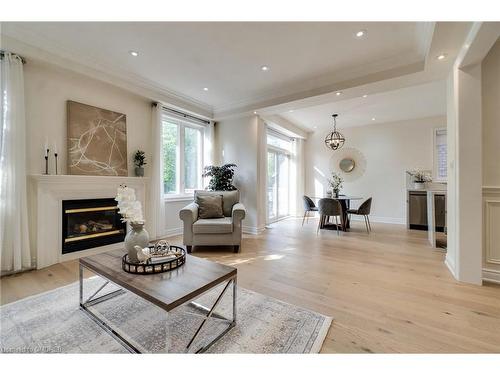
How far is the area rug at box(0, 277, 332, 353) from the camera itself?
1354 millimetres

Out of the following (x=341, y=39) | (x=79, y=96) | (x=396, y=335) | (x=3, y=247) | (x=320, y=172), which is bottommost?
(x=396, y=335)

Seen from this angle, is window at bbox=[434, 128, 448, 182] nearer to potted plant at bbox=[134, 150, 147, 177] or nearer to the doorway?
the doorway

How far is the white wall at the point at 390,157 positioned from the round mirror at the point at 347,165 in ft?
1.20

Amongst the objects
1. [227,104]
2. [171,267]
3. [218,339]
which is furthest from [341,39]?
[218,339]

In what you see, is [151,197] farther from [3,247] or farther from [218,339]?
[218,339]

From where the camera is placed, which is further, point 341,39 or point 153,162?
point 153,162

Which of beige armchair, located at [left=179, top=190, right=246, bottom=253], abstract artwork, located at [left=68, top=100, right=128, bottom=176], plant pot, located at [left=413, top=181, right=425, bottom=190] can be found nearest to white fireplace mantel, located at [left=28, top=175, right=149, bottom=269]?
abstract artwork, located at [left=68, top=100, right=128, bottom=176]

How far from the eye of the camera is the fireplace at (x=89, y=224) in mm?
2918

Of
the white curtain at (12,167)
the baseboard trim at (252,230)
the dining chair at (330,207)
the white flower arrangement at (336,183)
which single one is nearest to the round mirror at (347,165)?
the white flower arrangement at (336,183)

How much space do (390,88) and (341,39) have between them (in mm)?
1346

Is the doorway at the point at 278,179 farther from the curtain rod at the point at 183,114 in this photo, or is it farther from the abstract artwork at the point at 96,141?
the abstract artwork at the point at 96,141

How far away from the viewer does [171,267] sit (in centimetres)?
153
